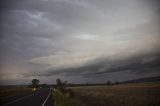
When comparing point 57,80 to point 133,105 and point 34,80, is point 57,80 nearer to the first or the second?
point 34,80

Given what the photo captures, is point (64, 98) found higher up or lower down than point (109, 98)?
higher up

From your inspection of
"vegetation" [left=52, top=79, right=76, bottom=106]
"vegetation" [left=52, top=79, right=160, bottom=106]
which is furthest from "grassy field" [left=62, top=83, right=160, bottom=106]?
"vegetation" [left=52, top=79, right=76, bottom=106]

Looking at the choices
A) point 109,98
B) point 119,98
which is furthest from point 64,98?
point 109,98

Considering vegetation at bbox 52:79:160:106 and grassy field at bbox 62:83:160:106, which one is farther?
grassy field at bbox 62:83:160:106

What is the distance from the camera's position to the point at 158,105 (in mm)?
26359

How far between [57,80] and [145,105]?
429 feet

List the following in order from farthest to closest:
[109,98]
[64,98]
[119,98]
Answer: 1. [109,98]
2. [119,98]
3. [64,98]

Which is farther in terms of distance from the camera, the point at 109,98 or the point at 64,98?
the point at 109,98

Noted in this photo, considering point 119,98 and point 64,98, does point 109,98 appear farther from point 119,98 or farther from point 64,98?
point 64,98

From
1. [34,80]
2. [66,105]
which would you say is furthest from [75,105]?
[34,80]

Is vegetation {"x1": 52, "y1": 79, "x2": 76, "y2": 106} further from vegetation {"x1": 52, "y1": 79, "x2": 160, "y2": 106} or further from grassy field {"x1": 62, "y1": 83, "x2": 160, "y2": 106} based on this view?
grassy field {"x1": 62, "y1": 83, "x2": 160, "y2": 106}

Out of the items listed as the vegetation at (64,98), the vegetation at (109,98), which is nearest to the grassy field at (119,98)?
the vegetation at (109,98)

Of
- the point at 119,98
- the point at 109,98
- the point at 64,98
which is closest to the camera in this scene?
the point at 64,98

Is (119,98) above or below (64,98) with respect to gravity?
below
